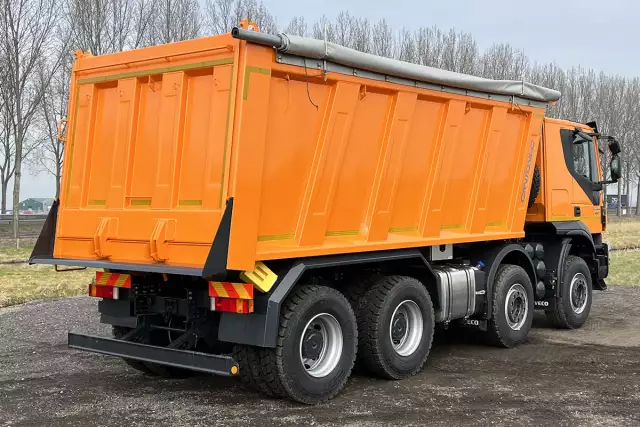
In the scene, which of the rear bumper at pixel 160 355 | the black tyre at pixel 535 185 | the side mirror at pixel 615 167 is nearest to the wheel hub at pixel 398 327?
the rear bumper at pixel 160 355

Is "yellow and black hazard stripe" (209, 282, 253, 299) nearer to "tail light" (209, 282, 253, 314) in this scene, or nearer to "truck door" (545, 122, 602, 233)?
"tail light" (209, 282, 253, 314)

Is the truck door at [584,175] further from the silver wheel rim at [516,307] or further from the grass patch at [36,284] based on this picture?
the grass patch at [36,284]

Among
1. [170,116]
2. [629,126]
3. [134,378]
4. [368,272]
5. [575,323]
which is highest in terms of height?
[629,126]

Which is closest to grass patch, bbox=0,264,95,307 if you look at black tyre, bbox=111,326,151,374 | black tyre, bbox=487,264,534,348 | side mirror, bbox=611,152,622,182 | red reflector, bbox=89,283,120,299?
black tyre, bbox=111,326,151,374

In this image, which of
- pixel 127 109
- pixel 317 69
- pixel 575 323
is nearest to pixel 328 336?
pixel 317 69

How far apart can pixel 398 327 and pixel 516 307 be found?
8.04ft

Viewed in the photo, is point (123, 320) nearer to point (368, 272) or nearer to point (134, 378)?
point (134, 378)

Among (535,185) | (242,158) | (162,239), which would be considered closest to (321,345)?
(162,239)

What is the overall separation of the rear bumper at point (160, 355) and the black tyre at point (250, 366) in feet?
0.98

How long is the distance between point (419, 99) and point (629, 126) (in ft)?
160

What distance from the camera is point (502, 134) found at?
835 cm

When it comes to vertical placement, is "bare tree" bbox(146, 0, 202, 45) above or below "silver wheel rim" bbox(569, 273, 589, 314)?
above

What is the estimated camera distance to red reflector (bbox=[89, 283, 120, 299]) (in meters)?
6.42

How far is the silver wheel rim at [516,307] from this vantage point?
27.9ft
